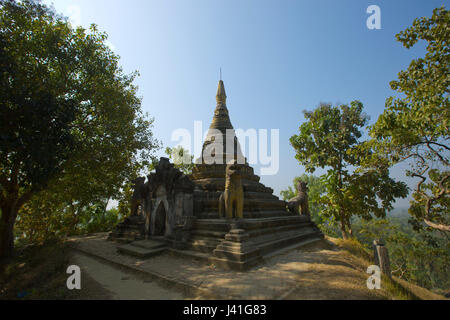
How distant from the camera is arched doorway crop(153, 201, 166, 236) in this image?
9906 millimetres

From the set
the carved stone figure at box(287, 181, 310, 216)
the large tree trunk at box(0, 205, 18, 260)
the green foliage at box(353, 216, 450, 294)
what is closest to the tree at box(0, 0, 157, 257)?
the large tree trunk at box(0, 205, 18, 260)

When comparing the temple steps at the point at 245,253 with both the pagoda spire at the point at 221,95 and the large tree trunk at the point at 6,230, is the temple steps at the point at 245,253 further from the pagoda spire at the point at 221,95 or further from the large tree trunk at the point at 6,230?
the pagoda spire at the point at 221,95

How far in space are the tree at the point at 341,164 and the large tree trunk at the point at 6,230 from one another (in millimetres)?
18359

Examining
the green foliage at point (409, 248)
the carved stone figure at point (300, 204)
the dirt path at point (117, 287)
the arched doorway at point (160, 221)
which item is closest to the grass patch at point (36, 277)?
the dirt path at point (117, 287)

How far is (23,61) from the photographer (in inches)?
352

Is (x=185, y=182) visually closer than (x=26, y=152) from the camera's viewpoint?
No

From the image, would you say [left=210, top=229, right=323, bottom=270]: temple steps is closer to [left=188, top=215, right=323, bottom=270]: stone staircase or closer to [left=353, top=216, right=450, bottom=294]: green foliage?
[left=188, top=215, right=323, bottom=270]: stone staircase

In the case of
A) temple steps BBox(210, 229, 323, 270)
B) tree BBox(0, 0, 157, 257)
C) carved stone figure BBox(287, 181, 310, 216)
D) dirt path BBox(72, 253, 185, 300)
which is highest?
tree BBox(0, 0, 157, 257)

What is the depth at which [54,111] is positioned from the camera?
766 centimetres

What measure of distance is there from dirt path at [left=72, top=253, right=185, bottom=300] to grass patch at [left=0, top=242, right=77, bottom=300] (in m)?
Answer: 0.42
